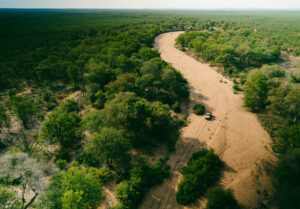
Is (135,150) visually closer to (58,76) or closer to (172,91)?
(172,91)

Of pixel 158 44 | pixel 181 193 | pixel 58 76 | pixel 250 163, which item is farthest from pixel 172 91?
pixel 158 44

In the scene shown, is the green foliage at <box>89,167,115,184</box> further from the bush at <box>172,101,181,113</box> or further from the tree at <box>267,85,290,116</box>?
the tree at <box>267,85,290,116</box>

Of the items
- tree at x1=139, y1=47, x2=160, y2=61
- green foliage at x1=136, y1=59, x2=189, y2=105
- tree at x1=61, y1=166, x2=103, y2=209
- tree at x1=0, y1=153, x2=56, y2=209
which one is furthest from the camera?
tree at x1=139, y1=47, x2=160, y2=61

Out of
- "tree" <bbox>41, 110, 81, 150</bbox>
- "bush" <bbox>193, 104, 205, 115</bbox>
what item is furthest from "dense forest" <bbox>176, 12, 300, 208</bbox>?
"tree" <bbox>41, 110, 81, 150</bbox>

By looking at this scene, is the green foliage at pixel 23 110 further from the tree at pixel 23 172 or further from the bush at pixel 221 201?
the bush at pixel 221 201

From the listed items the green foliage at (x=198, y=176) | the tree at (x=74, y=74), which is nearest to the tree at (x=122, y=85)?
the tree at (x=74, y=74)

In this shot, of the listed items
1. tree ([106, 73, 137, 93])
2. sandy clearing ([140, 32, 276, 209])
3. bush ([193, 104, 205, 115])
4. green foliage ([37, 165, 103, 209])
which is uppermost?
tree ([106, 73, 137, 93])
